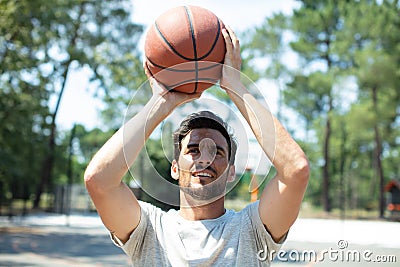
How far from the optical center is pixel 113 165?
2107 mm

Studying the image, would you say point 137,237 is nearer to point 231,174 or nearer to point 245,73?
point 231,174

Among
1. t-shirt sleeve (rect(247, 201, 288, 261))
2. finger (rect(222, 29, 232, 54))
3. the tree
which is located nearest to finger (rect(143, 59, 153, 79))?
finger (rect(222, 29, 232, 54))

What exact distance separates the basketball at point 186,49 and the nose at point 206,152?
25 cm

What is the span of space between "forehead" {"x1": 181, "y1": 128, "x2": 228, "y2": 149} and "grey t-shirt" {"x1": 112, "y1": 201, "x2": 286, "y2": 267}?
31 centimetres

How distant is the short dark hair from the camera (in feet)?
7.78

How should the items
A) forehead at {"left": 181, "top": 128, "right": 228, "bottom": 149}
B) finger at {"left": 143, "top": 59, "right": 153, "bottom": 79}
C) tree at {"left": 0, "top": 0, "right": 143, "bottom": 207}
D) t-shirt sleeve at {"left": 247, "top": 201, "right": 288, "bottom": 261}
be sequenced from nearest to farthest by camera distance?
t-shirt sleeve at {"left": 247, "top": 201, "right": 288, "bottom": 261} → forehead at {"left": 181, "top": 128, "right": 228, "bottom": 149} → finger at {"left": 143, "top": 59, "right": 153, "bottom": 79} → tree at {"left": 0, "top": 0, "right": 143, "bottom": 207}

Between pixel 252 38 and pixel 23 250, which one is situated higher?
pixel 252 38

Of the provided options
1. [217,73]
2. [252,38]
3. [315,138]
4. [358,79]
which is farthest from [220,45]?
[315,138]

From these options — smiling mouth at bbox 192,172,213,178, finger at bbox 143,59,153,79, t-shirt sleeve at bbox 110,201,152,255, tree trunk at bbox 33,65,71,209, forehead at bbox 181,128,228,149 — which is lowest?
tree trunk at bbox 33,65,71,209

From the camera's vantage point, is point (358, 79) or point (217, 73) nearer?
point (217, 73)

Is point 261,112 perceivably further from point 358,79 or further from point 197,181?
point 358,79

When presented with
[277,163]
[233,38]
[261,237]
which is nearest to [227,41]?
[233,38]

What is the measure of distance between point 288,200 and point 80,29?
28.3 metres

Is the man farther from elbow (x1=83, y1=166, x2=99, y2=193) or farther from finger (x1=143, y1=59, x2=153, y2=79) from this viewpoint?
finger (x1=143, y1=59, x2=153, y2=79)
